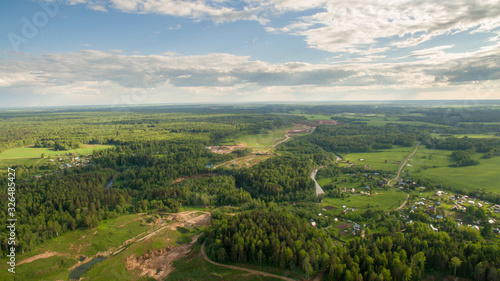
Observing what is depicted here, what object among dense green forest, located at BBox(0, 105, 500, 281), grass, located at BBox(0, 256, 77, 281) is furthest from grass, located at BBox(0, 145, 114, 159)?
grass, located at BBox(0, 256, 77, 281)

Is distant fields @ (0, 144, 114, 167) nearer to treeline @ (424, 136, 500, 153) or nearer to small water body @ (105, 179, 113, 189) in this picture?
small water body @ (105, 179, 113, 189)

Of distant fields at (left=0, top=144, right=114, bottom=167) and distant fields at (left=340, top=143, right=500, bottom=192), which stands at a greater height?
distant fields at (left=0, top=144, right=114, bottom=167)

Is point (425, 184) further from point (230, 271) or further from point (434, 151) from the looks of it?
point (230, 271)

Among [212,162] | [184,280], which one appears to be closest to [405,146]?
[212,162]

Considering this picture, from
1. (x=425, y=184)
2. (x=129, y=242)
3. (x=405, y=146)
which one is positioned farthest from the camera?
(x=405, y=146)

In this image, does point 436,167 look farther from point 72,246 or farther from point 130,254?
point 72,246

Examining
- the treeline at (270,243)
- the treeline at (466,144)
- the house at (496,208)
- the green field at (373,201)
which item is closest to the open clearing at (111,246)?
the treeline at (270,243)
